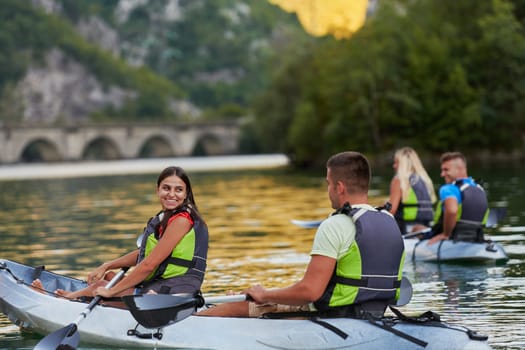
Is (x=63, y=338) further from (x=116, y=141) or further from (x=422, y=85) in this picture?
(x=116, y=141)

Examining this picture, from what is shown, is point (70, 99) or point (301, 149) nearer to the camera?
point (301, 149)

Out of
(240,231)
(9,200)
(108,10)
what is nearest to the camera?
(240,231)

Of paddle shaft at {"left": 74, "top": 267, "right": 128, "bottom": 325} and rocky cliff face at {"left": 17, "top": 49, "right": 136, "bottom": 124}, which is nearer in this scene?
paddle shaft at {"left": 74, "top": 267, "right": 128, "bottom": 325}

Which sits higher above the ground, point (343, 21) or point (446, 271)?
point (343, 21)

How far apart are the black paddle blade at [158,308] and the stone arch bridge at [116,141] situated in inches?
4135

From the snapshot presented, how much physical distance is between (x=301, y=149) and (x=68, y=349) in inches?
2269

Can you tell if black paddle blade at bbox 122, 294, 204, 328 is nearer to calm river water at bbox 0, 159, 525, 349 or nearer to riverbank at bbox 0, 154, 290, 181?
calm river water at bbox 0, 159, 525, 349

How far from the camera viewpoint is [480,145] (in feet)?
207

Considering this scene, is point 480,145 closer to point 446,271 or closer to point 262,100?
point 262,100

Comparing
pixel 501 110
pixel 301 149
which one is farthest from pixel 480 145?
pixel 301 149

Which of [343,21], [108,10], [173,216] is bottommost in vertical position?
[173,216]

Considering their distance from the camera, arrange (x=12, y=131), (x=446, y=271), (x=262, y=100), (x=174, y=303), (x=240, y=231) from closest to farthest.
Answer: (x=174, y=303) < (x=446, y=271) < (x=240, y=231) < (x=262, y=100) < (x=12, y=131)

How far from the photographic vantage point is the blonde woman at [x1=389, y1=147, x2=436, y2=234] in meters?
16.8

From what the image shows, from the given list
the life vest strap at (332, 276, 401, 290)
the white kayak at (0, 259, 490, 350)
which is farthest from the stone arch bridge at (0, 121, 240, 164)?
the life vest strap at (332, 276, 401, 290)
